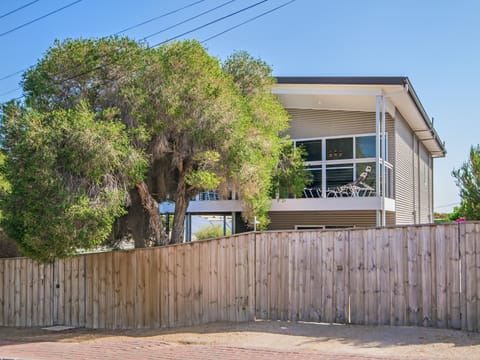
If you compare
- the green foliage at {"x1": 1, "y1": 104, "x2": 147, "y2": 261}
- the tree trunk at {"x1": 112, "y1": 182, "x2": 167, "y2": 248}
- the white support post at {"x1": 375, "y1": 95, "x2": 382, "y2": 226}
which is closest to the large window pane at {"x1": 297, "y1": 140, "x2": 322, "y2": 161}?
the white support post at {"x1": 375, "y1": 95, "x2": 382, "y2": 226}

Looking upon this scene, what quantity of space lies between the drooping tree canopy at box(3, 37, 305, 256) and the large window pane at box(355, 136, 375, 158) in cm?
425

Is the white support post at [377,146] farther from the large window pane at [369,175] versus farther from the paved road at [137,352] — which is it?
the paved road at [137,352]

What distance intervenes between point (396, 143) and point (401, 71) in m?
2.83

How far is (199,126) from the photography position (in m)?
12.2

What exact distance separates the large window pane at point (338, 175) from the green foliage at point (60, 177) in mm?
7608

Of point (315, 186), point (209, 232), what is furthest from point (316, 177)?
point (209, 232)

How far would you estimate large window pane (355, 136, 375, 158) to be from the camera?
16750mm

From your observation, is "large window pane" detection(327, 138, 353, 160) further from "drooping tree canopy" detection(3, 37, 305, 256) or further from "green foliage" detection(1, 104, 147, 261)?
"green foliage" detection(1, 104, 147, 261)

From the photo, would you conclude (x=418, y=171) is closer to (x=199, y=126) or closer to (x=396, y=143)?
(x=396, y=143)

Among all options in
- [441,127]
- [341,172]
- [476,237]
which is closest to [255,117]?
[341,172]

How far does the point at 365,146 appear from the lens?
55.3ft

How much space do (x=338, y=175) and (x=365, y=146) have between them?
1.19 meters

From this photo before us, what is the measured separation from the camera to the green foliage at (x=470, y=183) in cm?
1454

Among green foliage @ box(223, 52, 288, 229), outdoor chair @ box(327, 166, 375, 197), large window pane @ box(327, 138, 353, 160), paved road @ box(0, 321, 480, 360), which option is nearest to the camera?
paved road @ box(0, 321, 480, 360)
